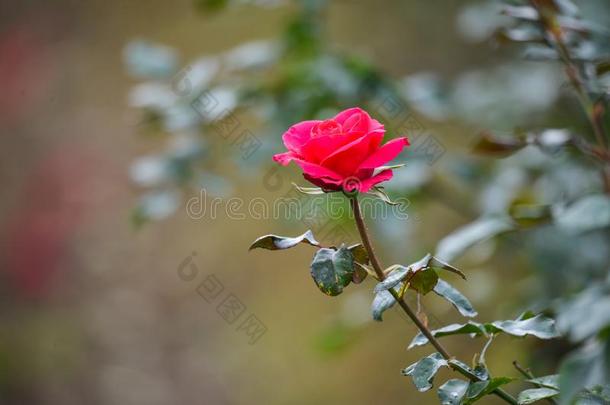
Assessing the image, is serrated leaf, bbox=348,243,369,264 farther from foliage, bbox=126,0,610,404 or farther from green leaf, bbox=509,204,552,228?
green leaf, bbox=509,204,552,228

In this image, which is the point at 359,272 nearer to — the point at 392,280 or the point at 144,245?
the point at 392,280

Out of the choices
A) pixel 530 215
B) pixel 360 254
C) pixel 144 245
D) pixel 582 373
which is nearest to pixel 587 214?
pixel 530 215

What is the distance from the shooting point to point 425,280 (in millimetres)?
525

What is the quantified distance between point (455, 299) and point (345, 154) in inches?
5.5

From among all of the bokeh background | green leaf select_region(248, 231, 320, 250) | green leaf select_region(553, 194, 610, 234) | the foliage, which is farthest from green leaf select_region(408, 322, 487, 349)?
the bokeh background

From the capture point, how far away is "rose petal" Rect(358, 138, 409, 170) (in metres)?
0.51

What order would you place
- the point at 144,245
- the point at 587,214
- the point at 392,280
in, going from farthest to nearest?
the point at 144,245
the point at 587,214
the point at 392,280

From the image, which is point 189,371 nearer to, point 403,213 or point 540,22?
point 403,213

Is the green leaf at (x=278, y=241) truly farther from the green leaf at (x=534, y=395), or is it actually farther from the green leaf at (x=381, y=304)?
the green leaf at (x=534, y=395)

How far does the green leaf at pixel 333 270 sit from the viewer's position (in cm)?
50

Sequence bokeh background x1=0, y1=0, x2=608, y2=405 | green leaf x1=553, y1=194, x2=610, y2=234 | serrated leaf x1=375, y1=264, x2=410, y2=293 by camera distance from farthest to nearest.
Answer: bokeh background x1=0, y1=0, x2=608, y2=405 < green leaf x1=553, y1=194, x2=610, y2=234 < serrated leaf x1=375, y1=264, x2=410, y2=293

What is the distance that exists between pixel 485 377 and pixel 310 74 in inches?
28.5

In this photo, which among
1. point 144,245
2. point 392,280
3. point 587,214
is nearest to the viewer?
point 392,280

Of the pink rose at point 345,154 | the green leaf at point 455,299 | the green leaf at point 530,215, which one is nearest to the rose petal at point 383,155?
the pink rose at point 345,154
